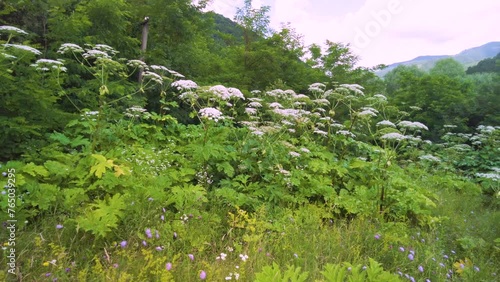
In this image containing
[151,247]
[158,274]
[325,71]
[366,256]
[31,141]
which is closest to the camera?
[158,274]

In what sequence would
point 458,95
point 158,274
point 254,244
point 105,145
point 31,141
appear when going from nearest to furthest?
point 158,274 < point 254,244 < point 31,141 < point 105,145 < point 458,95

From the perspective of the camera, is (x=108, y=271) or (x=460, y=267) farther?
(x=460, y=267)

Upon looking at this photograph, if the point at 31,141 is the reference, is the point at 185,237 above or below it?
below

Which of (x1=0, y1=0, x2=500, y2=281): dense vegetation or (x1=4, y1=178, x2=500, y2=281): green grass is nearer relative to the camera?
(x1=4, y1=178, x2=500, y2=281): green grass

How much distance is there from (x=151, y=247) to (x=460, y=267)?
2886mm

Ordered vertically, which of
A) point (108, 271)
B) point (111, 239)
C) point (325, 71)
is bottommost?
point (111, 239)

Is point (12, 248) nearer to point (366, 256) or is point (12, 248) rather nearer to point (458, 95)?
point (366, 256)

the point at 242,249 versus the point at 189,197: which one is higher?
the point at 189,197

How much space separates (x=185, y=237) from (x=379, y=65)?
13.0m

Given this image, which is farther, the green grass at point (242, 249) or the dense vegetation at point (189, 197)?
the dense vegetation at point (189, 197)

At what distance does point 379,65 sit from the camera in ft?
42.3

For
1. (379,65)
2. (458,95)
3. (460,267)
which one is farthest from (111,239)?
(458,95)

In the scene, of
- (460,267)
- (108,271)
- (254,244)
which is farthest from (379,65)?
(108,271)

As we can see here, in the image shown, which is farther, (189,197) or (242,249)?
(189,197)
